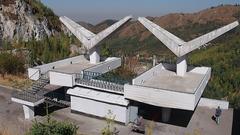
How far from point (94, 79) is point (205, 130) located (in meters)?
8.50

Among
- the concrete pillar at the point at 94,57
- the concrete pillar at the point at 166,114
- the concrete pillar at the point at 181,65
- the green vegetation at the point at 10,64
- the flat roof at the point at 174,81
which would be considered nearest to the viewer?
the flat roof at the point at 174,81

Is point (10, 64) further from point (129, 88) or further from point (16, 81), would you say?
point (129, 88)

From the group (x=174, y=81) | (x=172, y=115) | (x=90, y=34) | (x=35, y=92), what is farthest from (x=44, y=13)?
(x=172, y=115)

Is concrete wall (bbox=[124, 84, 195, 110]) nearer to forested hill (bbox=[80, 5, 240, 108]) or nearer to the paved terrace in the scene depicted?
the paved terrace

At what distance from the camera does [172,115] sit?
23609 mm

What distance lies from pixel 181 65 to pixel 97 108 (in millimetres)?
7533

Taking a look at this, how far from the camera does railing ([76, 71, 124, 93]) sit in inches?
835

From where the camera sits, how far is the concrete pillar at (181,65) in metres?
24.5

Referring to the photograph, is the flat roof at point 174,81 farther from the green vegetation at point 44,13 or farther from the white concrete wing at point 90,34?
the green vegetation at point 44,13

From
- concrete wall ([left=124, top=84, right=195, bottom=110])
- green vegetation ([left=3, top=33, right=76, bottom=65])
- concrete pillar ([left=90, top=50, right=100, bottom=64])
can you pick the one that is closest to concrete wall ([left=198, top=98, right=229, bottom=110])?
concrete wall ([left=124, top=84, right=195, bottom=110])

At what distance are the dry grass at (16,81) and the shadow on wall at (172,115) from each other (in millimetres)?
12330

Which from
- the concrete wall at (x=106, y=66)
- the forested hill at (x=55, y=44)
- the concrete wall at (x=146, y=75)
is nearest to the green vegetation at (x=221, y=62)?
the forested hill at (x=55, y=44)

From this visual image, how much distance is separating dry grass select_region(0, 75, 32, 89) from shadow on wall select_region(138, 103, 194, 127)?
1233 cm

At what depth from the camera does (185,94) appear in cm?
1848
